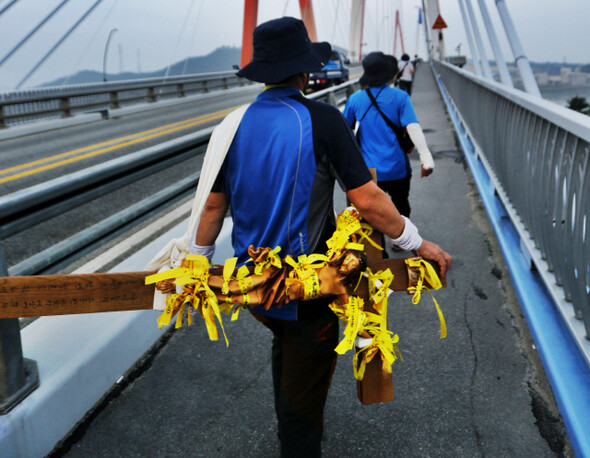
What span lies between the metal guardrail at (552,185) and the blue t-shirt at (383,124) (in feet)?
3.23

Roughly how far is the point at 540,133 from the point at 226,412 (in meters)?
2.93

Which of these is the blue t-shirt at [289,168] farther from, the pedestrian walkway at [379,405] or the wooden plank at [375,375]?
the pedestrian walkway at [379,405]

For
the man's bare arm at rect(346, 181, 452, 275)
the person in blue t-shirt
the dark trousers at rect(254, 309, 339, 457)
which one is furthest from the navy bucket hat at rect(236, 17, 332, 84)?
the person in blue t-shirt

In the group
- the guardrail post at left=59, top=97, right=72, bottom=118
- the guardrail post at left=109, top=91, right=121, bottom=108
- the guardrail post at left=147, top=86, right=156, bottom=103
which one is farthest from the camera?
the guardrail post at left=147, top=86, right=156, bottom=103

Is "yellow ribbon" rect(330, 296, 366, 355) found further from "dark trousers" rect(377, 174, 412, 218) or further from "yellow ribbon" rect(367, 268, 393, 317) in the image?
"dark trousers" rect(377, 174, 412, 218)

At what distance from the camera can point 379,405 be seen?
10.4ft

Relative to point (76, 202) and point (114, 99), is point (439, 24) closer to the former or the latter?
point (114, 99)

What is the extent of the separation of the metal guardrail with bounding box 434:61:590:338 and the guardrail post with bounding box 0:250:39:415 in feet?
9.18

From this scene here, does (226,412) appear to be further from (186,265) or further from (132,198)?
(132,198)

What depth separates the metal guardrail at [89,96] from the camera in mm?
19312

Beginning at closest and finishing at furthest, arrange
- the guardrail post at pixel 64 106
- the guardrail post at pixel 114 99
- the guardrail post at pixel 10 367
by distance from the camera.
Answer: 1. the guardrail post at pixel 10 367
2. the guardrail post at pixel 64 106
3. the guardrail post at pixel 114 99

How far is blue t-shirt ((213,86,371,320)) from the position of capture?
2.09m

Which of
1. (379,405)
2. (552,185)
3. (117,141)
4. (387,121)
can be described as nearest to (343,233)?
(379,405)

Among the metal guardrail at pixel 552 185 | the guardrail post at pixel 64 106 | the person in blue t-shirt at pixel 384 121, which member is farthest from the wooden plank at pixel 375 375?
the guardrail post at pixel 64 106
